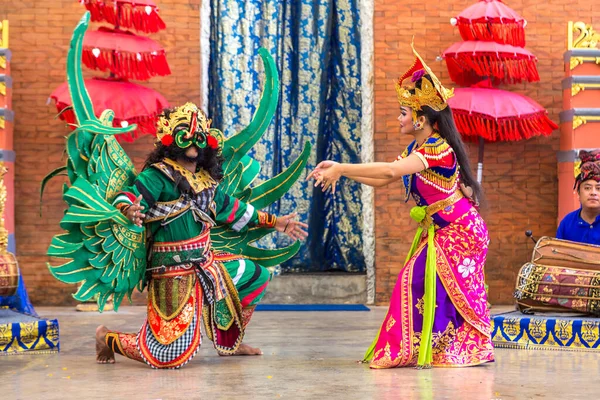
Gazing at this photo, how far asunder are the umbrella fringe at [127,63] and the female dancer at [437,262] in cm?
375

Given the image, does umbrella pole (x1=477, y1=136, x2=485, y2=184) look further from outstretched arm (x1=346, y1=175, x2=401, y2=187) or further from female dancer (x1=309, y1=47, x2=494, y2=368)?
outstretched arm (x1=346, y1=175, x2=401, y2=187)

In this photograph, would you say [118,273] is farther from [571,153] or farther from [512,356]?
[571,153]

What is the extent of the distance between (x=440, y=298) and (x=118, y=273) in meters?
1.71

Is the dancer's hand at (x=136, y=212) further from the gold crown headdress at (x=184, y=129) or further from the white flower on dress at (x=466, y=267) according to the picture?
the white flower on dress at (x=466, y=267)

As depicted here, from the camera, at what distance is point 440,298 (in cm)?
529

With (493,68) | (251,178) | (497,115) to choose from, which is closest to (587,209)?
(251,178)

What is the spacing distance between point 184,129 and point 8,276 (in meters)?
1.79

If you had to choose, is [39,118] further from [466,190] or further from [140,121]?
[466,190]

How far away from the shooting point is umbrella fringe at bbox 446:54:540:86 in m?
8.79

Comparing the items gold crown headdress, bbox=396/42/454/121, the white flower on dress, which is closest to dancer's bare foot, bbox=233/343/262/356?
the white flower on dress

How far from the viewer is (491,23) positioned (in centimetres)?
880

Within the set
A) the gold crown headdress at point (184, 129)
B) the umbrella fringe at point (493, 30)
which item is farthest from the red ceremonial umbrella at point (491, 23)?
the gold crown headdress at point (184, 129)

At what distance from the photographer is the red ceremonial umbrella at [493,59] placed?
874cm

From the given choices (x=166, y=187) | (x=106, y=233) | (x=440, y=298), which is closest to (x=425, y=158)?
(x=440, y=298)
